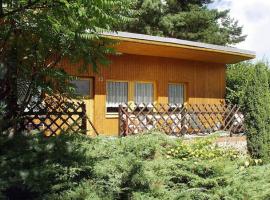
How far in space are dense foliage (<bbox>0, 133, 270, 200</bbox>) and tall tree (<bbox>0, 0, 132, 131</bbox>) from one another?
3.34 feet

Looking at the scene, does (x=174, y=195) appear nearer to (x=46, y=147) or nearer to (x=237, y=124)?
(x=46, y=147)

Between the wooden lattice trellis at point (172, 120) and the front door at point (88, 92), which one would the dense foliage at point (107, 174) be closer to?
the wooden lattice trellis at point (172, 120)

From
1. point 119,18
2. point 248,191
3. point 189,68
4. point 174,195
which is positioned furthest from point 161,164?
point 189,68

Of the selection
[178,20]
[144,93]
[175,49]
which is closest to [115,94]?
[144,93]

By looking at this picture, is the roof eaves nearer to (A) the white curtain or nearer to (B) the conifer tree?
(A) the white curtain

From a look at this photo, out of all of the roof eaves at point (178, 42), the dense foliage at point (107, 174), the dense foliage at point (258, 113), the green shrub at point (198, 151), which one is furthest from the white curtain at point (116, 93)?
the dense foliage at point (107, 174)

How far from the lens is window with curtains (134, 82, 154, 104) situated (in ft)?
53.7

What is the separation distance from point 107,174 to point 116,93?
951 cm

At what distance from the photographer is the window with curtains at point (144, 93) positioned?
1635 centimetres

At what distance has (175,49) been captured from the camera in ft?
50.1

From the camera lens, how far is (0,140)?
6.68 meters

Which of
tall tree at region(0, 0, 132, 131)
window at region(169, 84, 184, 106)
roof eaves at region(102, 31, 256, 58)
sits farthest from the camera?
window at region(169, 84, 184, 106)

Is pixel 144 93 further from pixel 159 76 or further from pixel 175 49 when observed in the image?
pixel 175 49

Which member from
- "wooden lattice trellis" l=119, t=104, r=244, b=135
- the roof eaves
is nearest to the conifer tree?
"wooden lattice trellis" l=119, t=104, r=244, b=135
